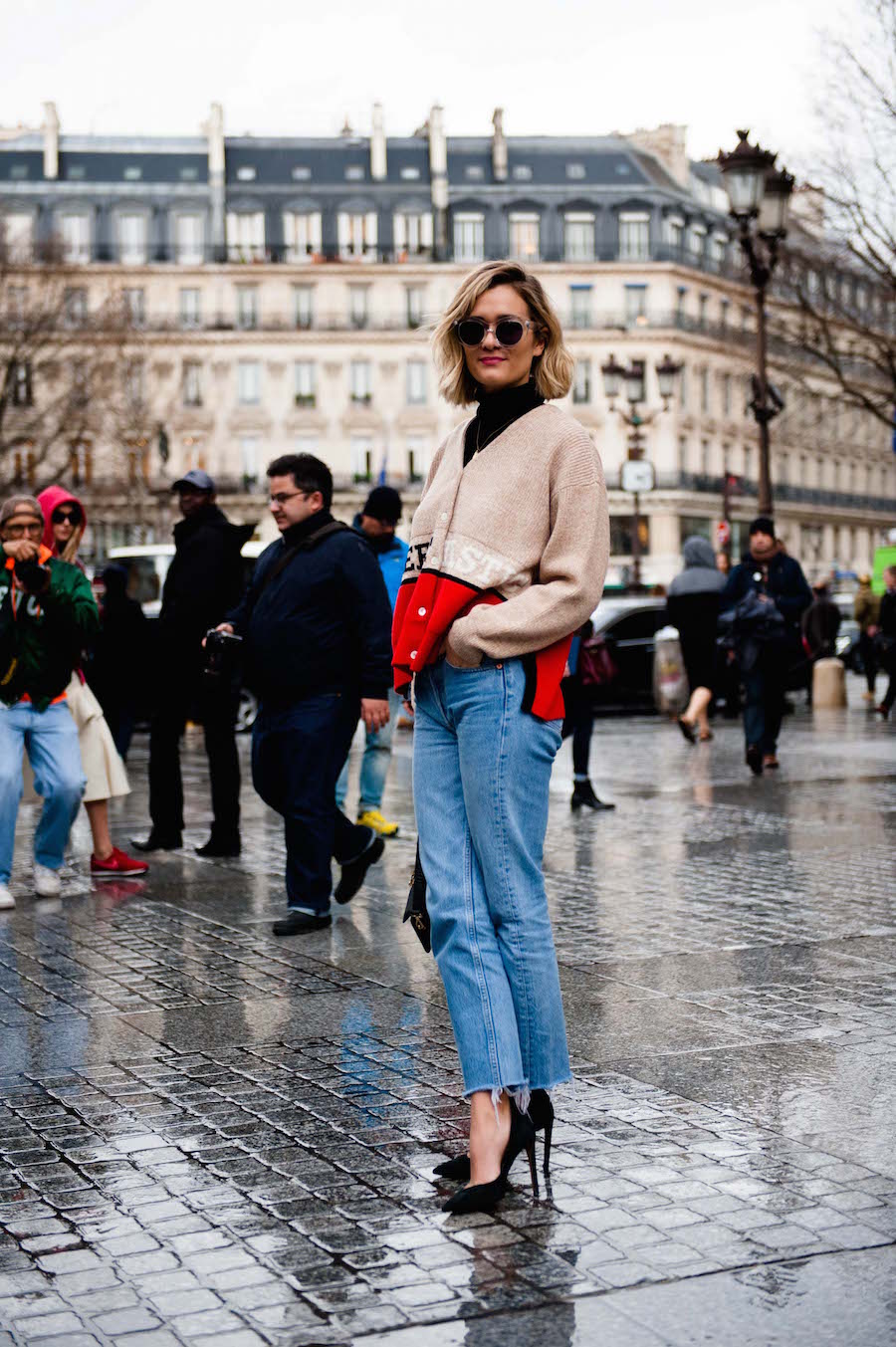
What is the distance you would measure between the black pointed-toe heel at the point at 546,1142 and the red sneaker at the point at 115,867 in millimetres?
5723

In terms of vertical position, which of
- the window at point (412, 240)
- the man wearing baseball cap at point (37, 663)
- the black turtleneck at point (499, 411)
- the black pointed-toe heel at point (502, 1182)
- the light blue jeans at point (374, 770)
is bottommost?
the black pointed-toe heel at point (502, 1182)

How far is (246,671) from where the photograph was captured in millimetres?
8164

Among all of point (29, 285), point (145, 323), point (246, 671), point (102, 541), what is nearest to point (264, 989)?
point (246, 671)

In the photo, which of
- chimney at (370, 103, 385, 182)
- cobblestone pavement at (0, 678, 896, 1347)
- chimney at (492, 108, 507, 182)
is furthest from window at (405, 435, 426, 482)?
cobblestone pavement at (0, 678, 896, 1347)

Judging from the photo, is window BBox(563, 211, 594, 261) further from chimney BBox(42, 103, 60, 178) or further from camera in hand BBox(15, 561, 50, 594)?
camera in hand BBox(15, 561, 50, 594)

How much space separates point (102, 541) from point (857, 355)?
48.5 meters

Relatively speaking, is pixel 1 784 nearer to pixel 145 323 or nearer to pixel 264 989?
pixel 264 989

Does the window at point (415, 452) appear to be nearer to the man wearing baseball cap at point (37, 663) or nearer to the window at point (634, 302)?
the window at point (634, 302)

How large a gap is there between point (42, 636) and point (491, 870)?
16.7 ft

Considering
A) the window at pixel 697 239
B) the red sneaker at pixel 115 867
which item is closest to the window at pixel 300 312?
the window at pixel 697 239

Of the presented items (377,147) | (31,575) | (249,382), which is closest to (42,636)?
(31,575)

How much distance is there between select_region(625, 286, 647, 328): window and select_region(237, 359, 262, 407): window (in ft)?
49.8

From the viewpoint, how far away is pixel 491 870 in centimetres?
429

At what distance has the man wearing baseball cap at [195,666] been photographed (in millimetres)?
10703
